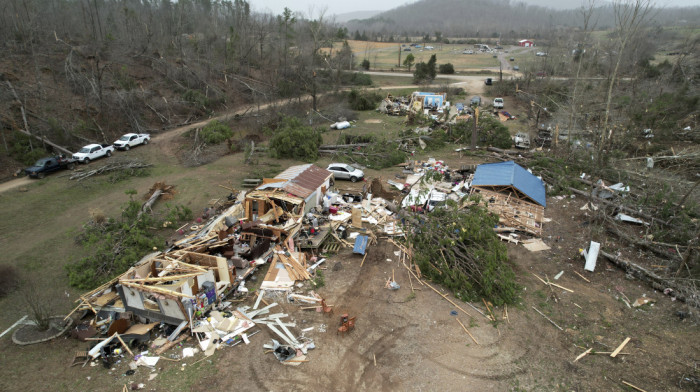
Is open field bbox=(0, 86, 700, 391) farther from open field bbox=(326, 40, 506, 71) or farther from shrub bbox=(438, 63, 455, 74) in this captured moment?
open field bbox=(326, 40, 506, 71)

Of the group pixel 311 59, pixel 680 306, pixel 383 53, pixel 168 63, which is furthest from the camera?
pixel 383 53

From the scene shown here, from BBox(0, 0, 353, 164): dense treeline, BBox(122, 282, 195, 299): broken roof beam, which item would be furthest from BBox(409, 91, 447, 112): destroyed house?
BBox(122, 282, 195, 299): broken roof beam

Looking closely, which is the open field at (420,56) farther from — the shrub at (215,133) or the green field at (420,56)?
the shrub at (215,133)

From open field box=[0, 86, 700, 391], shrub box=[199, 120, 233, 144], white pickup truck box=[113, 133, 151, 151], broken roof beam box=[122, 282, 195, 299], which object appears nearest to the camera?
open field box=[0, 86, 700, 391]

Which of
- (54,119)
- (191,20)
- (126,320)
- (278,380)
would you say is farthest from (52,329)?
(191,20)

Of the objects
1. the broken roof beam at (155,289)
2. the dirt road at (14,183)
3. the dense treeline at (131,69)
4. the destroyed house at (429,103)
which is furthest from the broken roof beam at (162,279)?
the destroyed house at (429,103)

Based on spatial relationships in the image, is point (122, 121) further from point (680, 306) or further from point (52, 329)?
point (680, 306)
